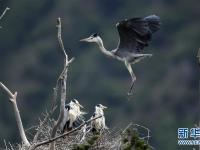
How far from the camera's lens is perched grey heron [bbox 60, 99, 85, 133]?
14222 millimetres

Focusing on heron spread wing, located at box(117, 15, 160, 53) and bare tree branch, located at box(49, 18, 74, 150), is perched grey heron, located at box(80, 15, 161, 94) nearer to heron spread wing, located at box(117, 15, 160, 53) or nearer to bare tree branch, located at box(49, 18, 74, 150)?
heron spread wing, located at box(117, 15, 160, 53)

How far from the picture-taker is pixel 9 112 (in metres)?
38.0

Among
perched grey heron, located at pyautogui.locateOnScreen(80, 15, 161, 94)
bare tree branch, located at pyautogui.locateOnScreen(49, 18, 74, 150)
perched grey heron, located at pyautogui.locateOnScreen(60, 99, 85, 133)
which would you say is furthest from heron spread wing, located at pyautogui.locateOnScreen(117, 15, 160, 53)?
bare tree branch, located at pyautogui.locateOnScreen(49, 18, 74, 150)

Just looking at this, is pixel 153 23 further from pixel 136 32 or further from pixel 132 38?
pixel 132 38

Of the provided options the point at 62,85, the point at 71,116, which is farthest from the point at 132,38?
the point at 62,85

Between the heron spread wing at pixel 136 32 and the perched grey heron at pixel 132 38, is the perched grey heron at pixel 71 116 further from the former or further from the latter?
the heron spread wing at pixel 136 32

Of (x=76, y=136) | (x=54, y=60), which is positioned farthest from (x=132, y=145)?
(x=54, y=60)

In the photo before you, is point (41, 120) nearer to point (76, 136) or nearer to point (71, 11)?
point (76, 136)

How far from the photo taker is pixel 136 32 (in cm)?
1497

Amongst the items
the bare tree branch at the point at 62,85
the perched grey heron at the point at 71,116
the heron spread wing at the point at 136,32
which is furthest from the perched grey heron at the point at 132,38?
the bare tree branch at the point at 62,85

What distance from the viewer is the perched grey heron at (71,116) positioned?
1422 cm

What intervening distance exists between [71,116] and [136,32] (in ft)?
4.08

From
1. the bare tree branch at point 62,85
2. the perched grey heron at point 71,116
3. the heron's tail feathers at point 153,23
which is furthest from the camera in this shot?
the heron's tail feathers at point 153,23

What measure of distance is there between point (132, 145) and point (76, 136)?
1.79 meters
